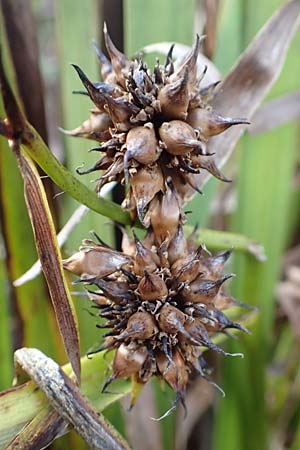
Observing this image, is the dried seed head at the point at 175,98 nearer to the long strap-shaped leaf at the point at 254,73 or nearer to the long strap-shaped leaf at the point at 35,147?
the long strap-shaped leaf at the point at 35,147

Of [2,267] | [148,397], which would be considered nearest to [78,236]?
[2,267]

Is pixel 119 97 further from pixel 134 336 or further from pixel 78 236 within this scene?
pixel 78 236

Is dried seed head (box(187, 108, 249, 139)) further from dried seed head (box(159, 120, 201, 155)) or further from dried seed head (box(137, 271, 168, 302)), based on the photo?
dried seed head (box(137, 271, 168, 302))

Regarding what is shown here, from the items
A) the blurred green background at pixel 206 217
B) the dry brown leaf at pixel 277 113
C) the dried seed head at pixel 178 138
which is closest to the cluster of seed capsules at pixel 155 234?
the dried seed head at pixel 178 138

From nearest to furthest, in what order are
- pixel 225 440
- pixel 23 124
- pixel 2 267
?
pixel 23 124, pixel 2 267, pixel 225 440

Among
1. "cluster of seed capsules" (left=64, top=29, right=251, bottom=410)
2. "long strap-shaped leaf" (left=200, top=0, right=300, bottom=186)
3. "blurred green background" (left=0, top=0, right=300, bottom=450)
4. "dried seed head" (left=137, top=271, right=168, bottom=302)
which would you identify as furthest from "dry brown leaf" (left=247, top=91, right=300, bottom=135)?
"dried seed head" (left=137, top=271, right=168, bottom=302)

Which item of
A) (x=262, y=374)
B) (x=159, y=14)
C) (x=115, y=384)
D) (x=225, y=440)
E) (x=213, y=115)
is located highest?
(x=159, y=14)

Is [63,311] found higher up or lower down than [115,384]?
higher up
